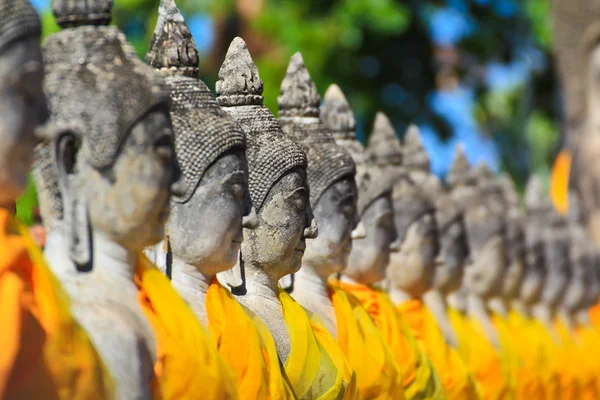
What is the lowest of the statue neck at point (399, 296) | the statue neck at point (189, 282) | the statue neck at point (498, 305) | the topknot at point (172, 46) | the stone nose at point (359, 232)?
the statue neck at point (498, 305)

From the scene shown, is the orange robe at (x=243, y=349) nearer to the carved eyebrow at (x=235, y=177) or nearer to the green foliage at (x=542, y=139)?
the carved eyebrow at (x=235, y=177)

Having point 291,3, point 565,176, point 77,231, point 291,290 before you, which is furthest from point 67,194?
point 565,176

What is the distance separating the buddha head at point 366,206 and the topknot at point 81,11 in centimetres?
412

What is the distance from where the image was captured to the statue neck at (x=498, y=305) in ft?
46.8

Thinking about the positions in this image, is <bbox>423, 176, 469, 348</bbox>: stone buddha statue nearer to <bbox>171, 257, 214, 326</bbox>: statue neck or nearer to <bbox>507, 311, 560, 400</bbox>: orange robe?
<bbox>507, 311, 560, 400</bbox>: orange robe

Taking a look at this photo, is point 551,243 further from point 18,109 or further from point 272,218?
point 18,109

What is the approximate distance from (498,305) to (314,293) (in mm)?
5683

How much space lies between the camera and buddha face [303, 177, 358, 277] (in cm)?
891

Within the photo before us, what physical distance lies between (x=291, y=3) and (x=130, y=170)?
593 inches

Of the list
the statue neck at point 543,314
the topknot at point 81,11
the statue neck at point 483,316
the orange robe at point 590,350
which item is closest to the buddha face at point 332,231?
the topknot at point 81,11

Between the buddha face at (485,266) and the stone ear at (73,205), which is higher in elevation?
the stone ear at (73,205)

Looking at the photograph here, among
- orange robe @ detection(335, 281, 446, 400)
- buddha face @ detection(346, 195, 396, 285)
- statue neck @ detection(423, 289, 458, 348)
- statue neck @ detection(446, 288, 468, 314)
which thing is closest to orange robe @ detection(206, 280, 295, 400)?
orange robe @ detection(335, 281, 446, 400)

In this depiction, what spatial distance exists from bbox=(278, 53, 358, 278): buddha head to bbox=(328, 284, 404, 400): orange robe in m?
0.26

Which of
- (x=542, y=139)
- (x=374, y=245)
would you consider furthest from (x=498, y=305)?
(x=542, y=139)
